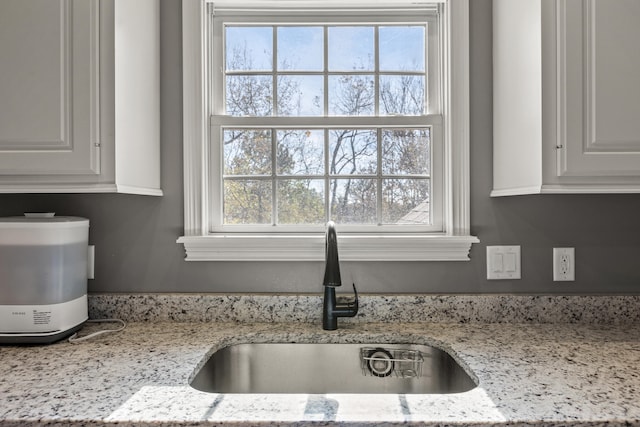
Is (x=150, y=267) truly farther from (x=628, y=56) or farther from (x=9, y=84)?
(x=628, y=56)

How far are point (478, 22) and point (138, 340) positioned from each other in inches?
62.0

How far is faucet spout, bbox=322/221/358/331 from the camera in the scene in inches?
51.4

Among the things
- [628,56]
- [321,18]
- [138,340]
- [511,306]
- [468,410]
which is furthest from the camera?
[321,18]

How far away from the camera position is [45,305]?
1.21 m

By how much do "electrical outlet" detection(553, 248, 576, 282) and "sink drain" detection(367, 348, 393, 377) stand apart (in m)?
0.69

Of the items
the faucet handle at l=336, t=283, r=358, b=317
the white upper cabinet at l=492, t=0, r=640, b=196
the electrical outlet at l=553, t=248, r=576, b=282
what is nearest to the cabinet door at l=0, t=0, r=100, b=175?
the faucet handle at l=336, t=283, r=358, b=317

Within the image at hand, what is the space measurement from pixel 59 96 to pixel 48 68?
0.09 meters

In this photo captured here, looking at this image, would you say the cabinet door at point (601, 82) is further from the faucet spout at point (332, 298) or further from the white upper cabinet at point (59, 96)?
the white upper cabinet at point (59, 96)

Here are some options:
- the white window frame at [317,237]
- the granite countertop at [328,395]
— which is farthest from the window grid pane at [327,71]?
the granite countertop at [328,395]

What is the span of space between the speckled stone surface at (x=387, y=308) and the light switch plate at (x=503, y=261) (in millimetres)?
84

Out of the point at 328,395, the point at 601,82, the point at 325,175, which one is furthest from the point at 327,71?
the point at 328,395

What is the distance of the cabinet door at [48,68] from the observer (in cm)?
119

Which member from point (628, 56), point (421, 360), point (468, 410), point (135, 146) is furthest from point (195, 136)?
point (628, 56)

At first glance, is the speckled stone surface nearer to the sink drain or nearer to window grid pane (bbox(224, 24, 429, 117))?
the sink drain
